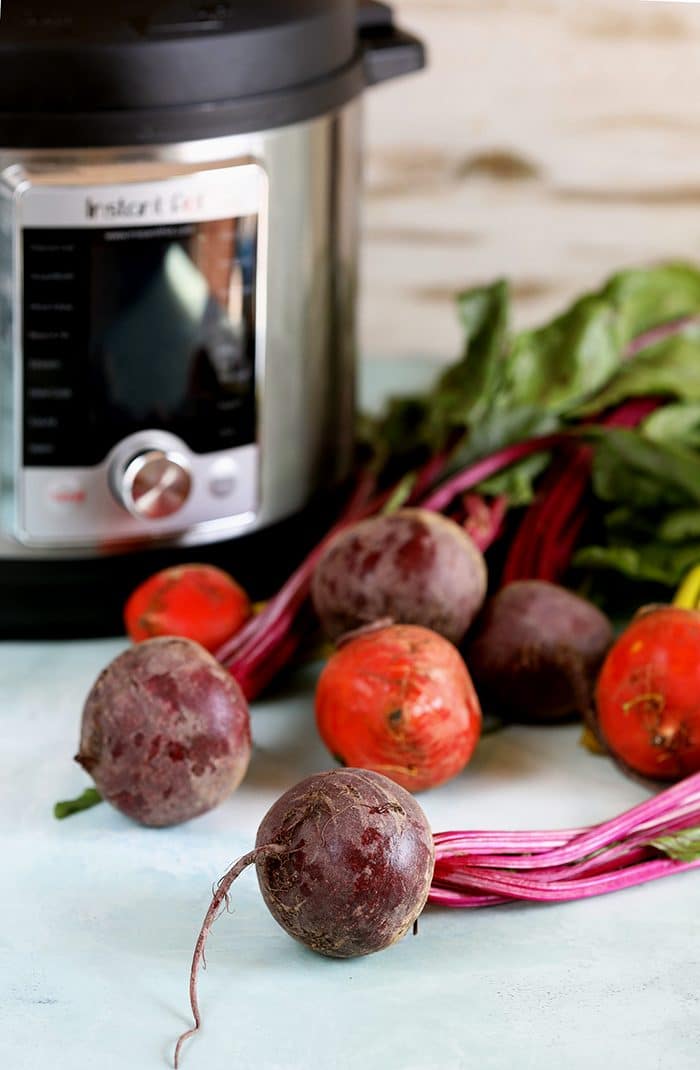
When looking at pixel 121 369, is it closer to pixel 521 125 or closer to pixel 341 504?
pixel 341 504

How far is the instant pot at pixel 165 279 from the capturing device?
806 mm

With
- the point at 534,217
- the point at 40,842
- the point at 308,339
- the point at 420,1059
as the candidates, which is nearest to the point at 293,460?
the point at 308,339

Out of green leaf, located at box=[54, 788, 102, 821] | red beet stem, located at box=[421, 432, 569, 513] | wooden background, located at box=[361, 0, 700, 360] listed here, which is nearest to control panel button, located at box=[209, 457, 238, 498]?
red beet stem, located at box=[421, 432, 569, 513]

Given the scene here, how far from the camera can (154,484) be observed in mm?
883

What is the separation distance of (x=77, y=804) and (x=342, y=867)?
0.20 m

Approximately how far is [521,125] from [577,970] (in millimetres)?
961

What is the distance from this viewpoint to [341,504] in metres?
1.04

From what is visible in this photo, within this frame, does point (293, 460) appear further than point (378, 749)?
Yes

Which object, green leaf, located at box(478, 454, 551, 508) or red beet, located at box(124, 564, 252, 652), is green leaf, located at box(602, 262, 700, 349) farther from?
red beet, located at box(124, 564, 252, 652)

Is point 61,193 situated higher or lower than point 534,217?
higher

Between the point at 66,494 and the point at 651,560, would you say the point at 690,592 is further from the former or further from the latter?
the point at 66,494

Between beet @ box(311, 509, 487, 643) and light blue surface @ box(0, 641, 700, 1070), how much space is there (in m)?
0.10

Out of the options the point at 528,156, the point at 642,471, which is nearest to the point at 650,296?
the point at 642,471

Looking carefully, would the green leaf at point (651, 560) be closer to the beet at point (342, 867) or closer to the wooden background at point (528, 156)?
the beet at point (342, 867)
